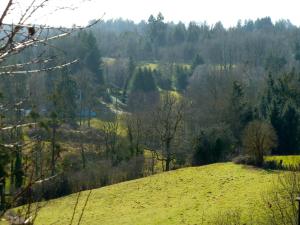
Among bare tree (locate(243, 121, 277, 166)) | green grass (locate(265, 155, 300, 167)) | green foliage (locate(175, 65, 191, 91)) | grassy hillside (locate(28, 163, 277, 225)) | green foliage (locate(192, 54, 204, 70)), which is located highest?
green foliage (locate(192, 54, 204, 70))

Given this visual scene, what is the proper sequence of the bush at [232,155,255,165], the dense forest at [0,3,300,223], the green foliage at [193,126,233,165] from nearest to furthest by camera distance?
the bush at [232,155,255,165], the dense forest at [0,3,300,223], the green foliage at [193,126,233,165]

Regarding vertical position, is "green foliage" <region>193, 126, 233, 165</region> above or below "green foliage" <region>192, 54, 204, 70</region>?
below

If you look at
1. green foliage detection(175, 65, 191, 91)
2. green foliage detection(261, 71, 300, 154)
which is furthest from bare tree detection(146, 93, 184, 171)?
green foliage detection(175, 65, 191, 91)

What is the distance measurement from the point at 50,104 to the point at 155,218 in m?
27.6

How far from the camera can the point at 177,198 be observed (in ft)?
92.4

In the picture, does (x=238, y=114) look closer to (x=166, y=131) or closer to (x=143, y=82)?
(x=166, y=131)

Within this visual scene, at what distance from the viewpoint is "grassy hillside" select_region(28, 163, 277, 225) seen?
24.2 m

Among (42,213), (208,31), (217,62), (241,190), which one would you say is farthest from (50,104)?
(208,31)

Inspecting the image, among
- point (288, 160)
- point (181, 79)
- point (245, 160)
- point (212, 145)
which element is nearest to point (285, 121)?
point (288, 160)

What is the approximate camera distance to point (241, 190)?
89.3ft

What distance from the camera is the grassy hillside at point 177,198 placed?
24.2 meters

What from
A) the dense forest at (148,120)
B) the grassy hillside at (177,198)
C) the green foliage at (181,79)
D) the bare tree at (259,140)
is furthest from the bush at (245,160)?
the green foliage at (181,79)

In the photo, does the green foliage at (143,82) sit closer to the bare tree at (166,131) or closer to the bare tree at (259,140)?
the bare tree at (166,131)

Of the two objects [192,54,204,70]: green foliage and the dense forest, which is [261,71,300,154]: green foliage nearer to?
the dense forest
